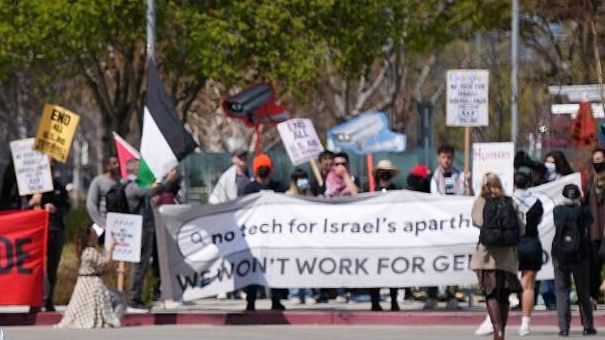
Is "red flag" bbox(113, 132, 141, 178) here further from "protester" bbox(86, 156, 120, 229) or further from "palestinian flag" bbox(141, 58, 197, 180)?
"palestinian flag" bbox(141, 58, 197, 180)

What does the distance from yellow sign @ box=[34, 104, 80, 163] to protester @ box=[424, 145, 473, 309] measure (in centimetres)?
415

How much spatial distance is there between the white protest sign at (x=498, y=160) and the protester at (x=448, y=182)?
34 centimetres

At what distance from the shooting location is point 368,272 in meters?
20.9

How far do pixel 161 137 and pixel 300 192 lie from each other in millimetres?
2175

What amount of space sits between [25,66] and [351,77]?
6677 mm

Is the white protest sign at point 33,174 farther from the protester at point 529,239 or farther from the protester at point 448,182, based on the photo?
the protester at point 529,239

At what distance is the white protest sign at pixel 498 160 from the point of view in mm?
21266

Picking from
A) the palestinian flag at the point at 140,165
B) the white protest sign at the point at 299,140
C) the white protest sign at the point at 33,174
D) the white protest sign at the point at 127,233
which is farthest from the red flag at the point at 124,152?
the white protest sign at the point at 127,233

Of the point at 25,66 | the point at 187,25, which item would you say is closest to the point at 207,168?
the point at 187,25

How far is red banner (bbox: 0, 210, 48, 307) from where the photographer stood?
20062 millimetres

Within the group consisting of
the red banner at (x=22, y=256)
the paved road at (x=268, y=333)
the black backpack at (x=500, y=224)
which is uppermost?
the black backpack at (x=500, y=224)

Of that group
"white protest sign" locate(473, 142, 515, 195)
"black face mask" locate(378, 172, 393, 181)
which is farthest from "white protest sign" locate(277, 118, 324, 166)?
"white protest sign" locate(473, 142, 515, 195)

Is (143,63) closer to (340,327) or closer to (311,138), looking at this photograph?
(311,138)

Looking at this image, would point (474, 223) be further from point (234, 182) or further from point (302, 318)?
point (234, 182)
